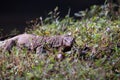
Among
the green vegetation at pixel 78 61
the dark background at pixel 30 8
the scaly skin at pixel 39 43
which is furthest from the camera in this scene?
the dark background at pixel 30 8

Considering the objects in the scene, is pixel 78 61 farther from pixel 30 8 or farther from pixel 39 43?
pixel 30 8

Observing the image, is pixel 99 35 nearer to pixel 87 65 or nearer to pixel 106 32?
pixel 106 32

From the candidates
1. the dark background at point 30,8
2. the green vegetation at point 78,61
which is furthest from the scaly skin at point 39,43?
the dark background at point 30,8

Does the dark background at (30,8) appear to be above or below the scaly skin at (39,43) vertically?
above

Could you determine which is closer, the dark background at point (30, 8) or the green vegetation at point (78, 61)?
the green vegetation at point (78, 61)

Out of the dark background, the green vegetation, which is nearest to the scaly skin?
the green vegetation

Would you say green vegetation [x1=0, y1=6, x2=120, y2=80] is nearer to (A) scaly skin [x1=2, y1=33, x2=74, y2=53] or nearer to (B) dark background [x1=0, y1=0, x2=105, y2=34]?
(A) scaly skin [x1=2, y1=33, x2=74, y2=53]

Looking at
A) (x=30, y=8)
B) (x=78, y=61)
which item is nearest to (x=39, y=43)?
(x=78, y=61)

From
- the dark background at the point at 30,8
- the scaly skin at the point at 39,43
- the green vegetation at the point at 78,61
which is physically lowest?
the green vegetation at the point at 78,61

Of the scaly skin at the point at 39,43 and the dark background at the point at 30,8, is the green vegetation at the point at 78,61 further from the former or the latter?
the dark background at the point at 30,8
